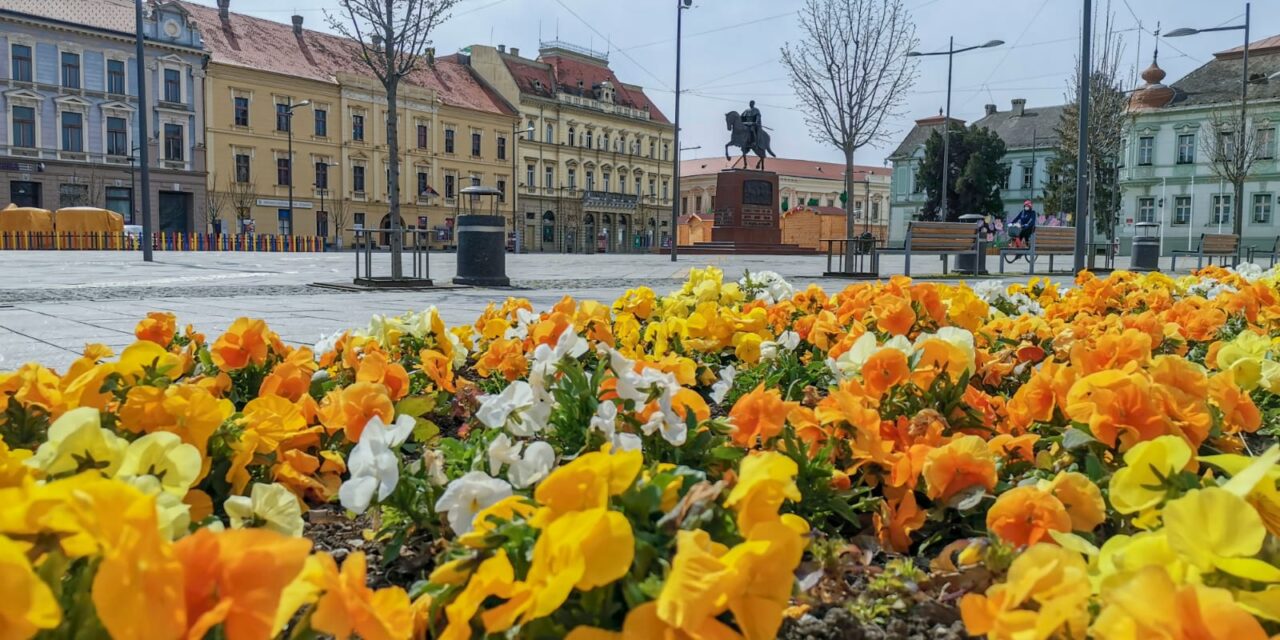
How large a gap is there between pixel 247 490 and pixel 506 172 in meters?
63.5

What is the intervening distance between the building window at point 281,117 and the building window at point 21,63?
1134cm

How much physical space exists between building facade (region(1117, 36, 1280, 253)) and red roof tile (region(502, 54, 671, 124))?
1428 inches

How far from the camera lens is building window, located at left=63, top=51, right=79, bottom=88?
141 feet

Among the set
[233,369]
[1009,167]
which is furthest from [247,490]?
[1009,167]

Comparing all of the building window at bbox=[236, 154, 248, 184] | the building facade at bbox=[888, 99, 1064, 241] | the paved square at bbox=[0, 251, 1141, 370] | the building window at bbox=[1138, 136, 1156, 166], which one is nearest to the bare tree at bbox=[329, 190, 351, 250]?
the building window at bbox=[236, 154, 248, 184]

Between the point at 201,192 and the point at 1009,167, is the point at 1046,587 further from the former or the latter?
the point at 1009,167

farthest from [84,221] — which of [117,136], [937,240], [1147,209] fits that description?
[1147,209]

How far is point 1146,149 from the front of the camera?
5581 centimetres

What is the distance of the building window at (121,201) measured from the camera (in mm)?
44250

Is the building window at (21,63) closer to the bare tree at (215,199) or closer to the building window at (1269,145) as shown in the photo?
the bare tree at (215,199)

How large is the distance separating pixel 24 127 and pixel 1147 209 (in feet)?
192

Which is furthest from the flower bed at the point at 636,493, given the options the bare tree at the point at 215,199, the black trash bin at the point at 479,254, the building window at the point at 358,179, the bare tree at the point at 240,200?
the building window at the point at 358,179

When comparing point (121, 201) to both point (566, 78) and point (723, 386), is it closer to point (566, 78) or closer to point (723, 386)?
point (566, 78)

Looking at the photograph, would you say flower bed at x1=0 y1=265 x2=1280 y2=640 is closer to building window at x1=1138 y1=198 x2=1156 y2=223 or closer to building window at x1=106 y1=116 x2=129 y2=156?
building window at x1=106 y1=116 x2=129 y2=156
